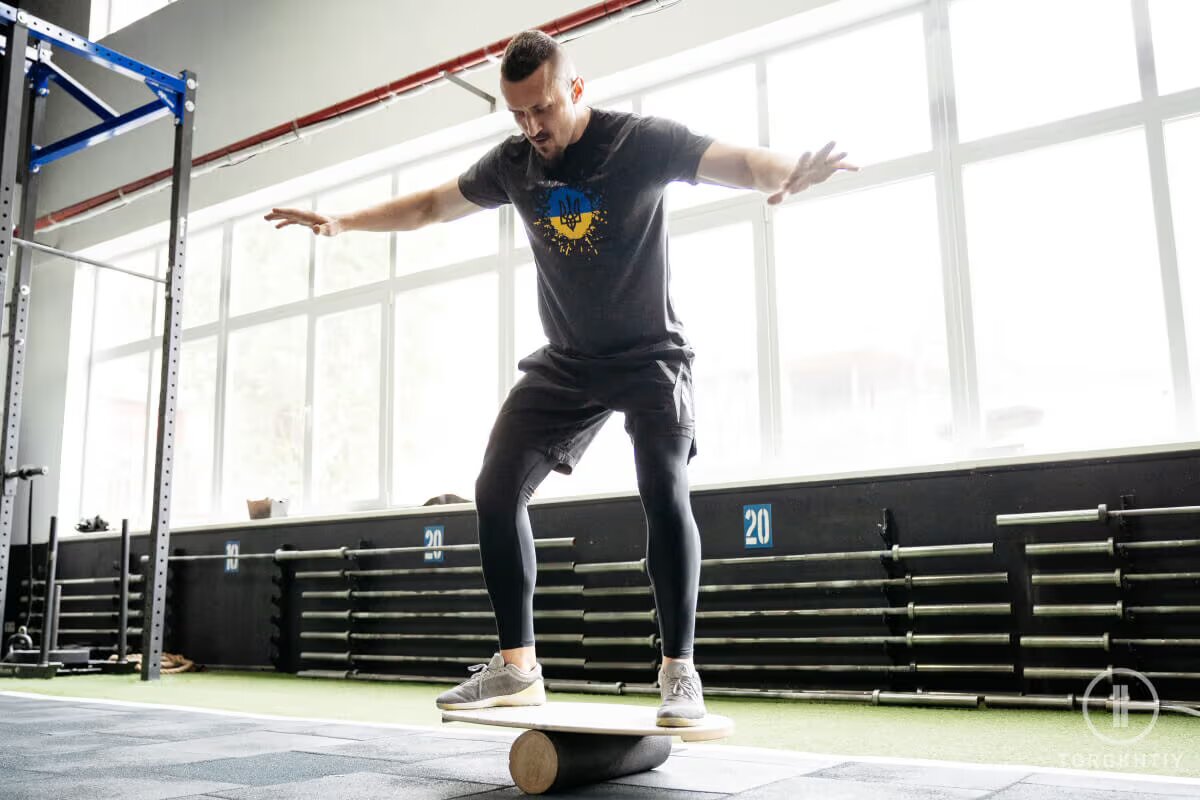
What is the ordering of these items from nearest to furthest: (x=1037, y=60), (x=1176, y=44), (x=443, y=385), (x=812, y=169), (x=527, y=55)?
(x=812, y=169), (x=527, y=55), (x=1176, y=44), (x=1037, y=60), (x=443, y=385)

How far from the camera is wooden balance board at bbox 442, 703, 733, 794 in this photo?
1.73m

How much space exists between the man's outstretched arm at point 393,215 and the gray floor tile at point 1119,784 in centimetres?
163

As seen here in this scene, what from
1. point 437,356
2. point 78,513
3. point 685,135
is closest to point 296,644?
point 437,356

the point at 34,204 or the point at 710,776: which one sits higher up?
the point at 34,204

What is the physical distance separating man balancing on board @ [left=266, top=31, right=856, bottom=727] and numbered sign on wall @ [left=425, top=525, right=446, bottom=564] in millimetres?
3046

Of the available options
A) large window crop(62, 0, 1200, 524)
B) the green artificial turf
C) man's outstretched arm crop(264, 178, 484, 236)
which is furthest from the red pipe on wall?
the green artificial turf

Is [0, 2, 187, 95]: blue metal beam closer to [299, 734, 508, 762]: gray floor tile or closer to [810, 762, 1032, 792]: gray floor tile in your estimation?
[299, 734, 508, 762]: gray floor tile

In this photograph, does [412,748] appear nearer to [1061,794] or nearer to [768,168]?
[1061,794]

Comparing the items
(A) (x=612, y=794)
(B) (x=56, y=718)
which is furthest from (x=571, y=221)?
(B) (x=56, y=718)

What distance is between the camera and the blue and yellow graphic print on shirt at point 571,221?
199cm

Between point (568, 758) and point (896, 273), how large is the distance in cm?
335

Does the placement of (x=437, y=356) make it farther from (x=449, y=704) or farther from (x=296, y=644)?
(x=449, y=704)

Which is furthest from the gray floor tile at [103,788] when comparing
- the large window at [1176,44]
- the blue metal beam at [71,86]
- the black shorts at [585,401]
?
the large window at [1176,44]

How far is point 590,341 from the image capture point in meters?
2.00
